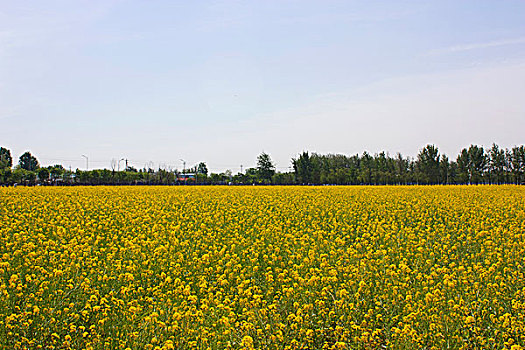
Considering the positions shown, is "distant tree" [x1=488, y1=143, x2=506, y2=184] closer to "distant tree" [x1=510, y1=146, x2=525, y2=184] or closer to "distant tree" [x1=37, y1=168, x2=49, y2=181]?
"distant tree" [x1=510, y1=146, x2=525, y2=184]

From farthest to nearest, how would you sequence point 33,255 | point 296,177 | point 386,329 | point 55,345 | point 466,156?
1. point 296,177
2. point 466,156
3. point 33,255
4. point 386,329
5. point 55,345

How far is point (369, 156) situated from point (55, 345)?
3602 inches

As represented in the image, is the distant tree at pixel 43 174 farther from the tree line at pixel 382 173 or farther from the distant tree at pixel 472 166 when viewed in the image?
the distant tree at pixel 472 166

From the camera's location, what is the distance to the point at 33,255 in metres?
7.11

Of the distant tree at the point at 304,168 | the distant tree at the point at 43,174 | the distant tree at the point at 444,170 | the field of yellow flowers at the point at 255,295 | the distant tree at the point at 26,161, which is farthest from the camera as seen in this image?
the distant tree at the point at 26,161

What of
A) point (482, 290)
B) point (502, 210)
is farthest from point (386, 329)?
point (502, 210)

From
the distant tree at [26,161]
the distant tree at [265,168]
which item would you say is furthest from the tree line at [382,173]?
the distant tree at [26,161]

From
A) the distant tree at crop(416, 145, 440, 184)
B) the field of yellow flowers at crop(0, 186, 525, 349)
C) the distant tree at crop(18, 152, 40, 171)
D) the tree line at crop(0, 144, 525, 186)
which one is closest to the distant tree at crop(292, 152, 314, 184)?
the tree line at crop(0, 144, 525, 186)

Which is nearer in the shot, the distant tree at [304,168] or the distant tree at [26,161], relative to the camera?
the distant tree at [304,168]

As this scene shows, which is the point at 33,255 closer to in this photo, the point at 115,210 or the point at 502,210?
the point at 115,210

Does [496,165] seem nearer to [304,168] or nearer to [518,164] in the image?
[518,164]

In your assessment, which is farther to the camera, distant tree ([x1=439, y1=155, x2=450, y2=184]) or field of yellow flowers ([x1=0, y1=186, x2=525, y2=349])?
distant tree ([x1=439, y1=155, x2=450, y2=184])

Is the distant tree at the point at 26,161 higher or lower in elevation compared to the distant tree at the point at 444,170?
higher

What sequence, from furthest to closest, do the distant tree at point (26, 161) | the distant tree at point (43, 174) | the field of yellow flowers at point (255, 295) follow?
1. the distant tree at point (26, 161)
2. the distant tree at point (43, 174)
3. the field of yellow flowers at point (255, 295)
